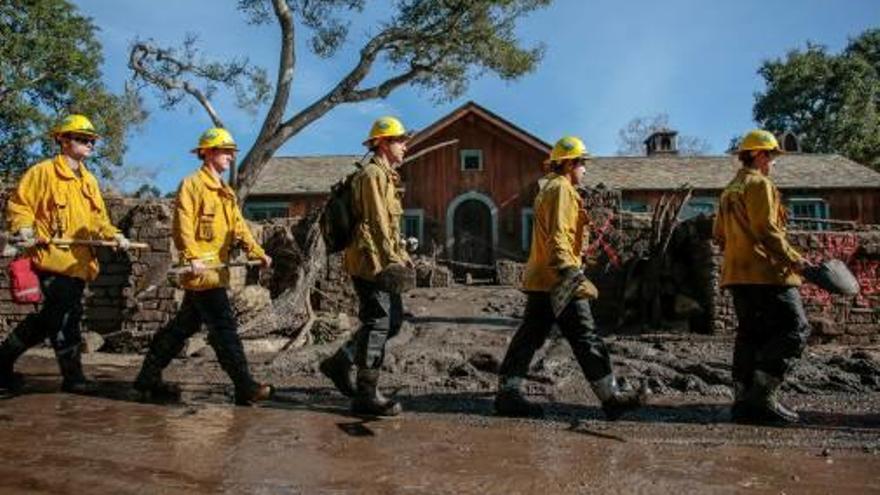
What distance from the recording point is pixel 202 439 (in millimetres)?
4148

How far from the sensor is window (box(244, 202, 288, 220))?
87.2 feet

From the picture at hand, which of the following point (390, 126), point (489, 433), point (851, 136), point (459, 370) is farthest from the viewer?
point (851, 136)

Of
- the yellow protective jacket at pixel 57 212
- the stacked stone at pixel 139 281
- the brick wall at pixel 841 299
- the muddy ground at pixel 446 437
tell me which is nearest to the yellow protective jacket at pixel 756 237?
the muddy ground at pixel 446 437

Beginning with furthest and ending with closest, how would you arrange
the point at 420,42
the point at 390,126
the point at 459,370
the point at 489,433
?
the point at 420,42 < the point at 459,370 < the point at 390,126 < the point at 489,433

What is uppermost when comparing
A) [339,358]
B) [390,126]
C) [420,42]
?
[420,42]

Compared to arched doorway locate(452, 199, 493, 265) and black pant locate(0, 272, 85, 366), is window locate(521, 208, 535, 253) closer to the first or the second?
arched doorway locate(452, 199, 493, 265)

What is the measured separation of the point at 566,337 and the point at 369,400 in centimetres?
132

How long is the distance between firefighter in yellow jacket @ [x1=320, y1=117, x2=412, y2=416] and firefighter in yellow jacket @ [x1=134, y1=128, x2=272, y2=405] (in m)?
0.78

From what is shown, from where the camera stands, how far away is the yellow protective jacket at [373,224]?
4.97 metres

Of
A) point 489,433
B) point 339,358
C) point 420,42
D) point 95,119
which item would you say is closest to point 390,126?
point 339,358

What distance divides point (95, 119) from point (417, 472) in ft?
74.5

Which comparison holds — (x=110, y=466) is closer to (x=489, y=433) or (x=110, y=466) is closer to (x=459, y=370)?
(x=489, y=433)

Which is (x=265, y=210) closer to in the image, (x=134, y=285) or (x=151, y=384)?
(x=134, y=285)

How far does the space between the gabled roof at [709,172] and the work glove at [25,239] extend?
21.0 m
